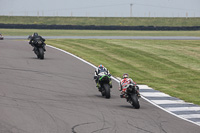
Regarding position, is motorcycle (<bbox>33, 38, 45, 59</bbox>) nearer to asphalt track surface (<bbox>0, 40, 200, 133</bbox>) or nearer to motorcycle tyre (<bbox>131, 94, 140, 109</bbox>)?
asphalt track surface (<bbox>0, 40, 200, 133</bbox>)

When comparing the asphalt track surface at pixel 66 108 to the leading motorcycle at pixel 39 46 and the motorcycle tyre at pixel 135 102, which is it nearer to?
the motorcycle tyre at pixel 135 102

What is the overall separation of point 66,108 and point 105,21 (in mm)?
64896

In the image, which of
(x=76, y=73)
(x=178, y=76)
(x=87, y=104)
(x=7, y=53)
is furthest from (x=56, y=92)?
(x=7, y=53)

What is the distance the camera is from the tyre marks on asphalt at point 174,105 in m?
14.7

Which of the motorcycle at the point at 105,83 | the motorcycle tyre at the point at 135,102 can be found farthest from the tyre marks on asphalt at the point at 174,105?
the motorcycle at the point at 105,83

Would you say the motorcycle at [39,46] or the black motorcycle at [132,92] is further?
the motorcycle at [39,46]

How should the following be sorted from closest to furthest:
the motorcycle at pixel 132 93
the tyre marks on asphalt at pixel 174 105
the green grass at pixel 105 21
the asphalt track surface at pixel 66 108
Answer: the asphalt track surface at pixel 66 108 < the tyre marks on asphalt at pixel 174 105 < the motorcycle at pixel 132 93 < the green grass at pixel 105 21

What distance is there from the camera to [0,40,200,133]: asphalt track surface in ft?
38.0

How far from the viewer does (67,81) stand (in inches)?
778

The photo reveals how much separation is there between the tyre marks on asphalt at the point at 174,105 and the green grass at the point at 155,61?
75 centimetres

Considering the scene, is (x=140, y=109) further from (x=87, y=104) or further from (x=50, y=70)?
(x=50, y=70)

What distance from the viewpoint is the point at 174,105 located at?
653 inches

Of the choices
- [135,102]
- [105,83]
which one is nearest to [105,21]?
[105,83]

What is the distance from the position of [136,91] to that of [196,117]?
246cm
